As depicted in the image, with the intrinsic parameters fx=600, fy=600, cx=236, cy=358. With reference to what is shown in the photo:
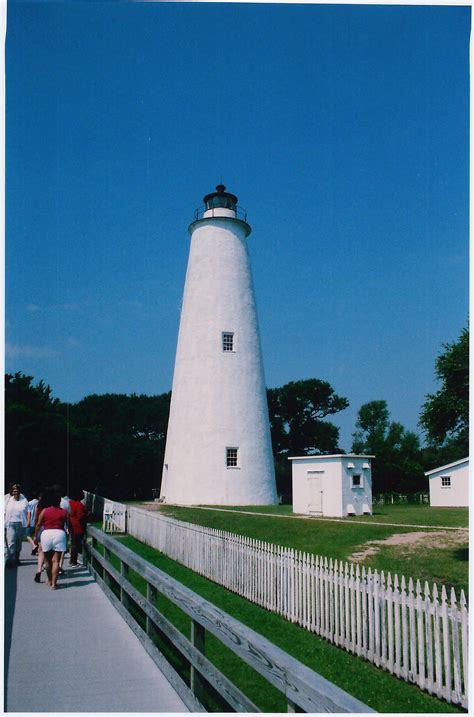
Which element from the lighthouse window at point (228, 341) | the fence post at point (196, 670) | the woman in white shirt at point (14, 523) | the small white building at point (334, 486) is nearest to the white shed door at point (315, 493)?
the small white building at point (334, 486)

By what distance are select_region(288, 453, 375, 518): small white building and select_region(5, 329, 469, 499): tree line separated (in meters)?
3.76

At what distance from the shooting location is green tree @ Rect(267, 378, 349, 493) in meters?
53.8

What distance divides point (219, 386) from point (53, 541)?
18.1 m

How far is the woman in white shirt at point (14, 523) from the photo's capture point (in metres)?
10.2

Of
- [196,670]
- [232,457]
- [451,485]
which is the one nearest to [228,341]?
[232,457]

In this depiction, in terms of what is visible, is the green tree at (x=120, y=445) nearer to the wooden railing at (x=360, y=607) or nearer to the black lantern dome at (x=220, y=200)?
the black lantern dome at (x=220, y=200)

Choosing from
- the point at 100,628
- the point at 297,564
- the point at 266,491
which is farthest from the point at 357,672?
the point at 266,491

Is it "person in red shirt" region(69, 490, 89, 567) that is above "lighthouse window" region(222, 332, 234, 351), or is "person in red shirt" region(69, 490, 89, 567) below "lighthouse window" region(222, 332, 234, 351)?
below

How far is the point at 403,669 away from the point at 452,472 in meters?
27.0

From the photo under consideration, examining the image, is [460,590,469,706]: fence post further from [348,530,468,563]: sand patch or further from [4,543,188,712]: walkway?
[348,530,468,563]: sand patch

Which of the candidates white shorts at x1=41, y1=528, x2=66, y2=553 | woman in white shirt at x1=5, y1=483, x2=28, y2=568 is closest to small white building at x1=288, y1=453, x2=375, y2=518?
woman in white shirt at x1=5, y1=483, x2=28, y2=568

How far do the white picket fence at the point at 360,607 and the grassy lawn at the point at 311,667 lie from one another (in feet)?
0.48

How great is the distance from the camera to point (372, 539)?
44.5 ft

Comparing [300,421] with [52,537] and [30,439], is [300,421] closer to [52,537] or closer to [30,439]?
[30,439]
